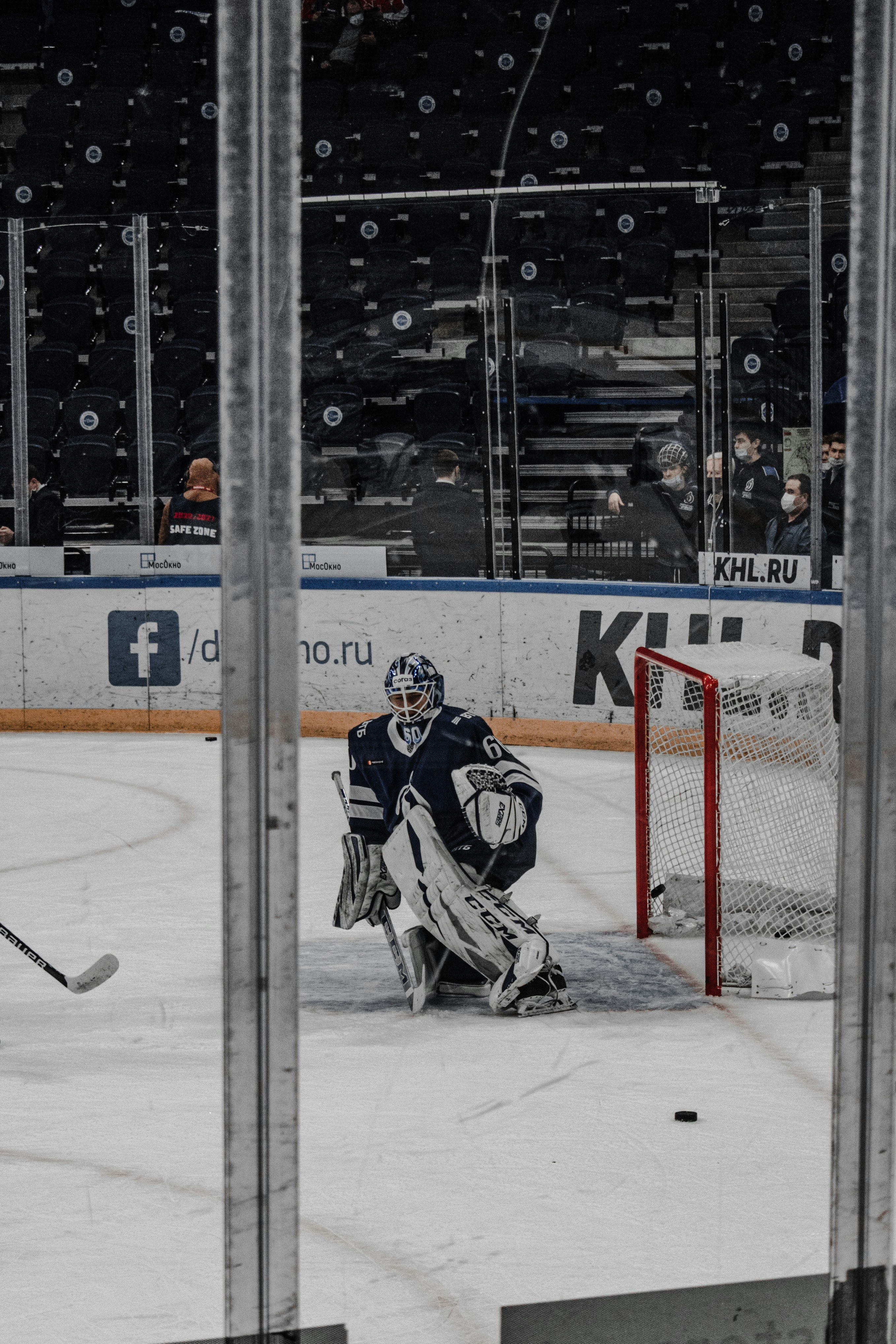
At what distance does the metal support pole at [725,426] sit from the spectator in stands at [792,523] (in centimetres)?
20

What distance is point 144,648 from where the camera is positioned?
807 cm

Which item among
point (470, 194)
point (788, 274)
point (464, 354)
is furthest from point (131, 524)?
point (788, 274)

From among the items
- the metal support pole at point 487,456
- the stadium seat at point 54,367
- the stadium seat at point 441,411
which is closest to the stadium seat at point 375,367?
the stadium seat at point 441,411

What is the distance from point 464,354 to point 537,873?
3764mm

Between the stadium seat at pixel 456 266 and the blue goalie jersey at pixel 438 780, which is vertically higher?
the stadium seat at pixel 456 266

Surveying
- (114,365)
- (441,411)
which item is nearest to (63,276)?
(114,365)

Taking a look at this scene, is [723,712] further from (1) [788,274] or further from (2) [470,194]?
(2) [470,194]

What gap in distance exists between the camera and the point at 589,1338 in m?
1.46

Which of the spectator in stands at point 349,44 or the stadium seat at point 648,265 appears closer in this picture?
the stadium seat at point 648,265

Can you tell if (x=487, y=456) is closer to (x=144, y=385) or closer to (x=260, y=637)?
(x=144, y=385)

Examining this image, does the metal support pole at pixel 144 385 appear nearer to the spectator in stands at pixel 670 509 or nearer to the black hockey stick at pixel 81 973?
the spectator in stands at pixel 670 509

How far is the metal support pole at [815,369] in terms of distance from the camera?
274 inches

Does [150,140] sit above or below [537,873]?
above

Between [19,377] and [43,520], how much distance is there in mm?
716
